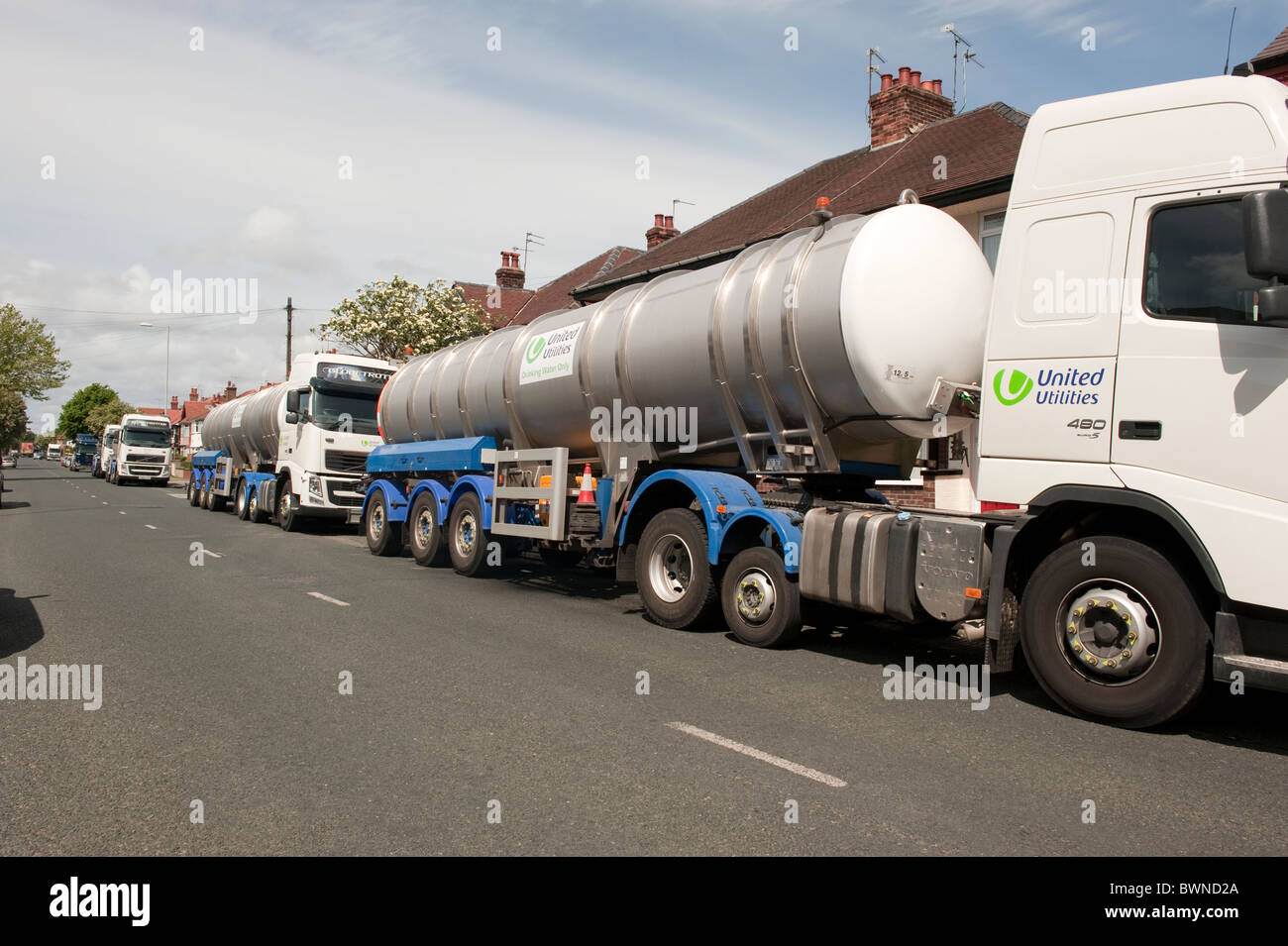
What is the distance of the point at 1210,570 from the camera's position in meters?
5.15

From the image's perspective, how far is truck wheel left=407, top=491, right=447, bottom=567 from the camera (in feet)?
44.8

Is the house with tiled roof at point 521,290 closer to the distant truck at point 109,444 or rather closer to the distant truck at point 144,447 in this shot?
the distant truck at point 144,447

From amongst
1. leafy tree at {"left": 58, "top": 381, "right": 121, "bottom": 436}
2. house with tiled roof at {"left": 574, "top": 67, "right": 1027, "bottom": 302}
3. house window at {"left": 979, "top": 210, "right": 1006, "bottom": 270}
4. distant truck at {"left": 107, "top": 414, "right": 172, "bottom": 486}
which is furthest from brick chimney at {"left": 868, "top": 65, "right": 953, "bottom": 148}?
leafy tree at {"left": 58, "top": 381, "right": 121, "bottom": 436}

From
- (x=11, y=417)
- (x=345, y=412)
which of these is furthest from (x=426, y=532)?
(x=11, y=417)

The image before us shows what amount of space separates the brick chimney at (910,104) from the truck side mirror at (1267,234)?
1759cm

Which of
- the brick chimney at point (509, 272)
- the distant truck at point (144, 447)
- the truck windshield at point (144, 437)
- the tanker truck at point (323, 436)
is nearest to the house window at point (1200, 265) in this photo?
the tanker truck at point (323, 436)

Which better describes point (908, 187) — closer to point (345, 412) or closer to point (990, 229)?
point (990, 229)

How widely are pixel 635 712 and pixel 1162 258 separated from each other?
4.16 meters

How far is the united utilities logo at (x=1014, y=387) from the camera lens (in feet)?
20.0

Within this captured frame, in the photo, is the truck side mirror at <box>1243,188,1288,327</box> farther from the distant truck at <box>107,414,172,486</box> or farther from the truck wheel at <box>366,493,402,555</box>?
the distant truck at <box>107,414,172,486</box>

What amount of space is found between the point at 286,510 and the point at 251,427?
486 centimetres

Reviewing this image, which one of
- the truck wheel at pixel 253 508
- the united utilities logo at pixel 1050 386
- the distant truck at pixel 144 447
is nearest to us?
the united utilities logo at pixel 1050 386

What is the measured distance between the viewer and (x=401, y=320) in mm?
33156
